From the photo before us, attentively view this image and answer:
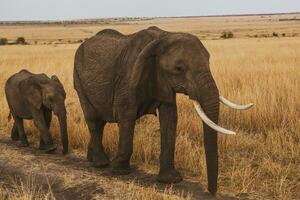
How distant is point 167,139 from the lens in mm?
6086

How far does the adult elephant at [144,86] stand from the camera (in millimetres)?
5215

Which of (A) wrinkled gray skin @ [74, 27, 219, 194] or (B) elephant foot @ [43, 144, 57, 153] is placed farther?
(B) elephant foot @ [43, 144, 57, 153]

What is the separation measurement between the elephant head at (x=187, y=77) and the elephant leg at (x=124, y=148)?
1.46 ft

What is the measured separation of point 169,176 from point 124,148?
66cm

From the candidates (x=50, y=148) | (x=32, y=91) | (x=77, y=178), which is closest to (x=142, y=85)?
(x=77, y=178)

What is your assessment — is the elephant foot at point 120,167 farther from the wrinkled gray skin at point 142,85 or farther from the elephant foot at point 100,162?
the elephant foot at point 100,162

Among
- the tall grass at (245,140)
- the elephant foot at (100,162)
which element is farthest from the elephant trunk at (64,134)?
the elephant foot at (100,162)

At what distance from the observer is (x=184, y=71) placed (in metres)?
5.43

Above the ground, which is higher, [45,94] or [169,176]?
[45,94]

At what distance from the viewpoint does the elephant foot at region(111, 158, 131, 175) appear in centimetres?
626

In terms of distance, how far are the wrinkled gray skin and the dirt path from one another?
193 millimetres

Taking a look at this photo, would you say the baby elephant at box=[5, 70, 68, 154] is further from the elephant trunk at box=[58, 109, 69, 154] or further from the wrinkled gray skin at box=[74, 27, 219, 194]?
the wrinkled gray skin at box=[74, 27, 219, 194]

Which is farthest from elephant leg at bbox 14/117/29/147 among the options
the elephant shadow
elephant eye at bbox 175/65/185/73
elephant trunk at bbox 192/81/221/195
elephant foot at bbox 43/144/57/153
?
elephant trunk at bbox 192/81/221/195

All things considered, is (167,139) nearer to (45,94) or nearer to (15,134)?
(45,94)
